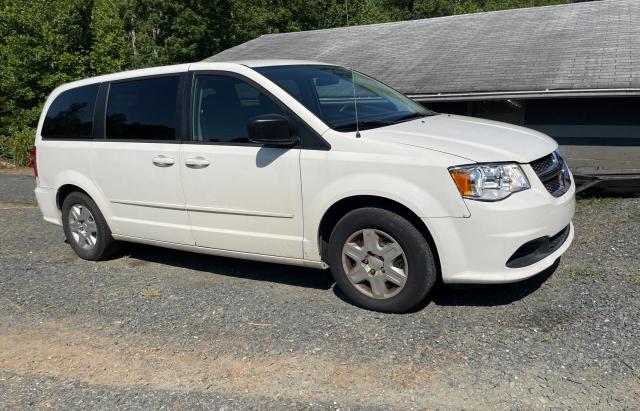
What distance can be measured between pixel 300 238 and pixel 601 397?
2.32 meters

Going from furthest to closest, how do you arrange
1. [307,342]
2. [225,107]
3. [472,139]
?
[225,107]
[472,139]
[307,342]

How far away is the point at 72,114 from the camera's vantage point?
603 centimetres

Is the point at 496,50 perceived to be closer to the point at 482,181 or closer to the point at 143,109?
the point at 143,109

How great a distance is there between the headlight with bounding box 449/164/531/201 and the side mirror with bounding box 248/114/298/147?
1274mm

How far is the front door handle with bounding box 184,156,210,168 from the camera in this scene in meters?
4.80

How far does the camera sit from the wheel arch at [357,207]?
404cm

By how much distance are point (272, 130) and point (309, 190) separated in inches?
20.8

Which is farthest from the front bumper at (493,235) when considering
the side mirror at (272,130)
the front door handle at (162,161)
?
the front door handle at (162,161)

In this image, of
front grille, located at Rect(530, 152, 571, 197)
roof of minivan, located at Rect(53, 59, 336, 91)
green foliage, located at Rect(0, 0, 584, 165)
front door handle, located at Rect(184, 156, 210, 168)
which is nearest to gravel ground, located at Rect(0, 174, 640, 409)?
front grille, located at Rect(530, 152, 571, 197)

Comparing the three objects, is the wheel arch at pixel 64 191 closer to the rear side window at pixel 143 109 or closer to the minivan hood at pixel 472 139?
the rear side window at pixel 143 109

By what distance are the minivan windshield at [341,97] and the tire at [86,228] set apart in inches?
96.4

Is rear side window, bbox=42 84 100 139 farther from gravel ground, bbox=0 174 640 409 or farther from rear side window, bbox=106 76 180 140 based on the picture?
gravel ground, bbox=0 174 640 409

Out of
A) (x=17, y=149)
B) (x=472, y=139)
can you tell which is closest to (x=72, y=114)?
(x=472, y=139)

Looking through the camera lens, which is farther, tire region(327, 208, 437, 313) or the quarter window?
the quarter window
